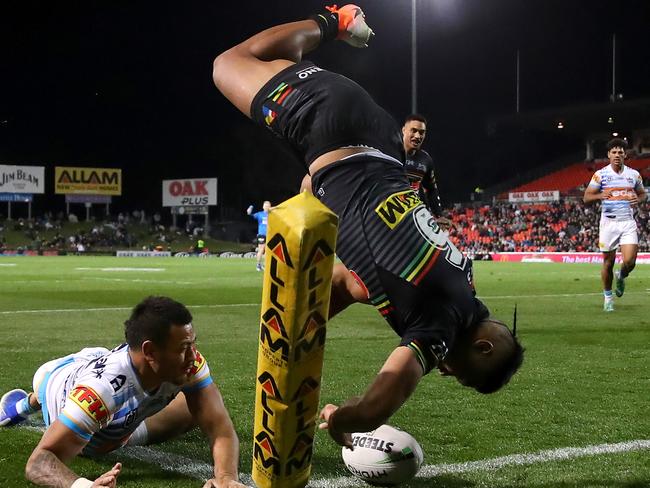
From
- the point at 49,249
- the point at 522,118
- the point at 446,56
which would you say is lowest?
the point at 49,249

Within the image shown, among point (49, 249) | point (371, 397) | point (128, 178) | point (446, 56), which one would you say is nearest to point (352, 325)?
point (371, 397)

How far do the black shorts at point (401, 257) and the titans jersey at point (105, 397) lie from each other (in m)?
1.02

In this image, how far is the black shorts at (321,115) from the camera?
12.1ft

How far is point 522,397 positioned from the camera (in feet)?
18.7

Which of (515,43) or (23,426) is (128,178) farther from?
(23,426)

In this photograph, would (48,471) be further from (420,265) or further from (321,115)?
(321,115)

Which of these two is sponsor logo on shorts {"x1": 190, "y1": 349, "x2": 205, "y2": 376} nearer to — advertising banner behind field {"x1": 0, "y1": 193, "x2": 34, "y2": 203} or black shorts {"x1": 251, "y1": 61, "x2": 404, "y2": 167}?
black shorts {"x1": 251, "y1": 61, "x2": 404, "y2": 167}

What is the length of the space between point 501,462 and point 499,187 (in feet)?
171

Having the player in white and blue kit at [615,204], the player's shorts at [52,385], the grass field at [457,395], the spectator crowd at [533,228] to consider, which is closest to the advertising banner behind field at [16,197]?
the spectator crowd at [533,228]

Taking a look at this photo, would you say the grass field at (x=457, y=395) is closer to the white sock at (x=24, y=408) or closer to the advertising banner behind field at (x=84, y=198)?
the white sock at (x=24, y=408)

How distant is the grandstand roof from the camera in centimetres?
4788

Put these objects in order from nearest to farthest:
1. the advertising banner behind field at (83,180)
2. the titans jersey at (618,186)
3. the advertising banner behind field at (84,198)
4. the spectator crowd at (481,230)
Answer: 1. the titans jersey at (618,186)
2. the spectator crowd at (481,230)
3. the advertising banner behind field at (83,180)
4. the advertising banner behind field at (84,198)

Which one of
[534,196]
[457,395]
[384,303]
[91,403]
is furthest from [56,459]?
[534,196]

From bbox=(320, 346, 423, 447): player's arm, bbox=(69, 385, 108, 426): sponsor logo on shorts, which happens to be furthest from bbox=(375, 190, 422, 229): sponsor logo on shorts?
bbox=(69, 385, 108, 426): sponsor logo on shorts
